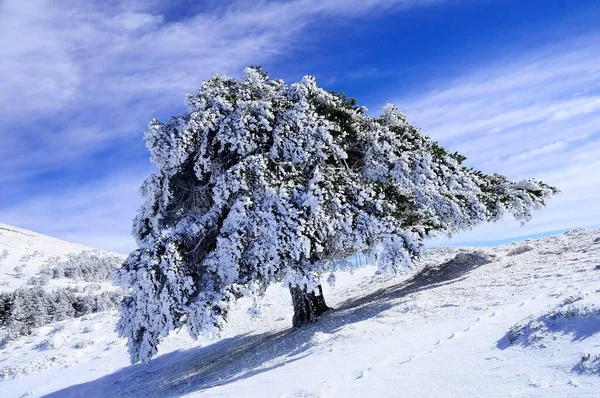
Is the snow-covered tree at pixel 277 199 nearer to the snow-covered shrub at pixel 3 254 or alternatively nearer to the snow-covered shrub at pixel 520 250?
the snow-covered shrub at pixel 520 250

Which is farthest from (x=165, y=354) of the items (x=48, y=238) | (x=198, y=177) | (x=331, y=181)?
(x=48, y=238)

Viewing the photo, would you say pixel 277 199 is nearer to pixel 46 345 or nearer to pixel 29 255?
pixel 46 345

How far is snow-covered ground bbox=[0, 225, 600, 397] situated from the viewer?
4738 millimetres

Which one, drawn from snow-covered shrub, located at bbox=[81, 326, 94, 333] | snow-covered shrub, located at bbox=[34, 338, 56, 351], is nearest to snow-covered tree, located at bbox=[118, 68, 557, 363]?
snow-covered shrub, located at bbox=[34, 338, 56, 351]

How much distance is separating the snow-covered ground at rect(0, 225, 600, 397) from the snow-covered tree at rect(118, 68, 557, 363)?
53.6 inches

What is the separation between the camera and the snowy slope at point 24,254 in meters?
54.5

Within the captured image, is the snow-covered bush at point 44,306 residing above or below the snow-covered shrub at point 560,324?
above

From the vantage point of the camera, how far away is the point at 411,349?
6.64 meters

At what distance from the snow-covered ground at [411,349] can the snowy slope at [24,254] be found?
39.6m

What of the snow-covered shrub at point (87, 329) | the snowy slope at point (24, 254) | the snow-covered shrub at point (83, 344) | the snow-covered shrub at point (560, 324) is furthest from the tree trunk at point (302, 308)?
the snowy slope at point (24, 254)

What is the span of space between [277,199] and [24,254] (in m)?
79.3

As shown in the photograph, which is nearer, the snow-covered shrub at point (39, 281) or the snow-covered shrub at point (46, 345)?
the snow-covered shrub at point (46, 345)

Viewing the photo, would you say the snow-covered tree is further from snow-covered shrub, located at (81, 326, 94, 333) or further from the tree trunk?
snow-covered shrub, located at (81, 326, 94, 333)

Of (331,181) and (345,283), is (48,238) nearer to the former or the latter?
(345,283)
